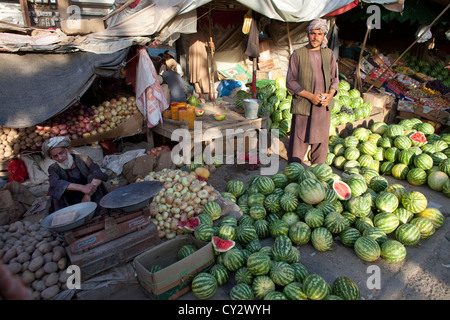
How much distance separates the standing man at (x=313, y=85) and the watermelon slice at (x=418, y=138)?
1.92 m

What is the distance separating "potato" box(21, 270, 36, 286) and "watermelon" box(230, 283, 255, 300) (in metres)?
1.87

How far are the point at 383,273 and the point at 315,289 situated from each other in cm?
101

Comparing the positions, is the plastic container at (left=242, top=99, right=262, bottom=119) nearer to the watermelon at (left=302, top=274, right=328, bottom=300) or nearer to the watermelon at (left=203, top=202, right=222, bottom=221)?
the watermelon at (left=203, top=202, right=222, bottom=221)

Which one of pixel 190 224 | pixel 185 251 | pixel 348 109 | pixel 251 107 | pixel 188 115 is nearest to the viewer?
pixel 185 251

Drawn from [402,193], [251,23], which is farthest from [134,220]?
[251,23]

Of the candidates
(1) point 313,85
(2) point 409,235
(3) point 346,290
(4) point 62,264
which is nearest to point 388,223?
(2) point 409,235

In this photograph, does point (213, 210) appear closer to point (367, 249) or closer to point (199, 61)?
point (367, 249)

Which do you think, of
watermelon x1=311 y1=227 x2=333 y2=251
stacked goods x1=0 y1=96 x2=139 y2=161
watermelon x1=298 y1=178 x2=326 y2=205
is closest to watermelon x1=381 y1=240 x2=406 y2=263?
watermelon x1=311 y1=227 x2=333 y2=251

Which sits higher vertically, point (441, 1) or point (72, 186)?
point (441, 1)

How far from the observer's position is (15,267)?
2592 mm

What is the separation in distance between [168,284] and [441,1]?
453 inches

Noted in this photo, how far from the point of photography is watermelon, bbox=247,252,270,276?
2.53 metres

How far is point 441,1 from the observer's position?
889cm
